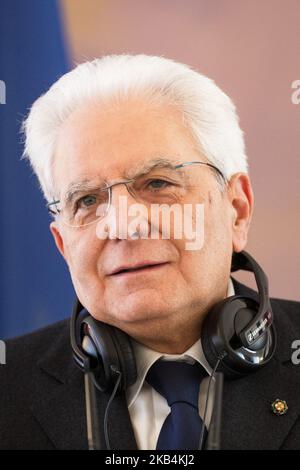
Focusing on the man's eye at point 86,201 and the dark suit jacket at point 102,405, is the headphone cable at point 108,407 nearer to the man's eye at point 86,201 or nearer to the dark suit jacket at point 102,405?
the dark suit jacket at point 102,405

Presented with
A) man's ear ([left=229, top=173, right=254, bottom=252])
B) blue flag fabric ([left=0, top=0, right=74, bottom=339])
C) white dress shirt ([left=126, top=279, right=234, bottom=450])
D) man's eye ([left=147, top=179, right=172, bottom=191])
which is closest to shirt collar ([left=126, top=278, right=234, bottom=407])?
white dress shirt ([left=126, top=279, right=234, bottom=450])

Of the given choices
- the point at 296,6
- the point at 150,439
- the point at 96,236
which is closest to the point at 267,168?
the point at 296,6

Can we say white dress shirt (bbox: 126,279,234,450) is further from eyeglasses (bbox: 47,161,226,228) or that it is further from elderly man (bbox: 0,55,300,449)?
eyeglasses (bbox: 47,161,226,228)

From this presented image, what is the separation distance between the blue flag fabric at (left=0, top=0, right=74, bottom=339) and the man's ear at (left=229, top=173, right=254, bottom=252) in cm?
63

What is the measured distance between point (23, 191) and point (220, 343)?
2.93ft

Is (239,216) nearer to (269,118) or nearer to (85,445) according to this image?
(269,118)

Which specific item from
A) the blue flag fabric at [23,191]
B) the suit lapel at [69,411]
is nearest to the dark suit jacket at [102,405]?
the suit lapel at [69,411]

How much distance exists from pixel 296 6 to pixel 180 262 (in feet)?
2.90

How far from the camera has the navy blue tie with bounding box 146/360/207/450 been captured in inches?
56.5

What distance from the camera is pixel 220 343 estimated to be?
4.80 feet

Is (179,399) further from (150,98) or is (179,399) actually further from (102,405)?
(150,98)

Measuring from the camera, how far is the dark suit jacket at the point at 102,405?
144 cm

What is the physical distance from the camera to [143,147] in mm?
1521

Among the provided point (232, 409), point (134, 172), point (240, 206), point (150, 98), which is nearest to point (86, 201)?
point (134, 172)
